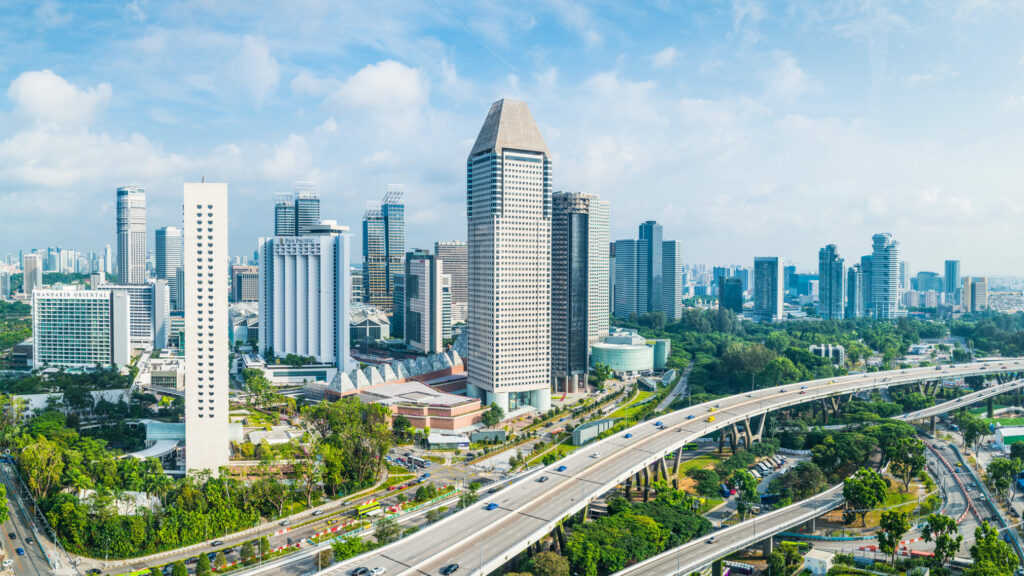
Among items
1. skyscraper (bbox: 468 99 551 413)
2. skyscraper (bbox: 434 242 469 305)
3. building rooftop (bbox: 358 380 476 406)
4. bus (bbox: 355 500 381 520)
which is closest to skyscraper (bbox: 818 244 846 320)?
skyscraper (bbox: 434 242 469 305)

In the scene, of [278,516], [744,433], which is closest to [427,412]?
[278,516]

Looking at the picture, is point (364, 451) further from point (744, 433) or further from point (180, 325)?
point (180, 325)

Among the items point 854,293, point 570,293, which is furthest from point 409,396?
point 854,293

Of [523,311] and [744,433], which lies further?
[523,311]

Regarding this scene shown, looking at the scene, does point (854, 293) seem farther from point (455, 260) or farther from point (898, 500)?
point (898, 500)

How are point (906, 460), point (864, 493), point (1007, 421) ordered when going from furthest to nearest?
point (1007, 421)
point (906, 460)
point (864, 493)

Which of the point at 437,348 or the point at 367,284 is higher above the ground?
the point at 367,284
